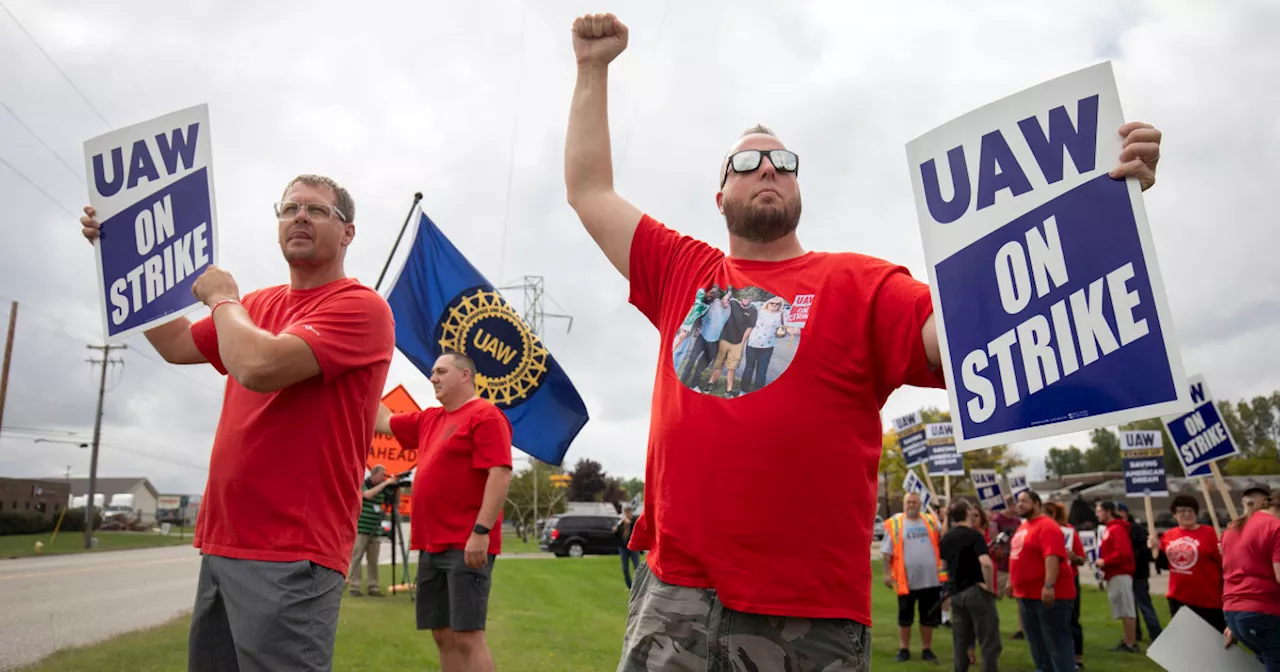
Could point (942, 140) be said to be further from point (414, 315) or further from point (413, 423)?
point (414, 315)

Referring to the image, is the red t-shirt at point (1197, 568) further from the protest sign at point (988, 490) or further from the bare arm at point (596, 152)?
the protest sign at point (988, 490)

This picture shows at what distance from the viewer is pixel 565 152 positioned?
276 centimetres

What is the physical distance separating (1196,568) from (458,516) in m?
8.52

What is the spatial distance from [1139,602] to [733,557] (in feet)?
39.8

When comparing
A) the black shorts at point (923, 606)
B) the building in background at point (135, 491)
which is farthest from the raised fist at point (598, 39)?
the building in background at point (135, 491)

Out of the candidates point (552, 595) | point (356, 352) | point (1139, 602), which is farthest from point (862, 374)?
point (552, 595)

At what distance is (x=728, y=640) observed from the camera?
209 cm

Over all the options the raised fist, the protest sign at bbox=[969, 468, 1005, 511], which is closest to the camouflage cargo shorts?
the raised fist

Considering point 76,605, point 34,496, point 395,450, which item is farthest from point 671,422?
point 34,496

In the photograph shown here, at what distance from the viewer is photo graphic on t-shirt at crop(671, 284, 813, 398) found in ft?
7.27

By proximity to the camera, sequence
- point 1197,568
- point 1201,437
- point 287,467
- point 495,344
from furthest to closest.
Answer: point 1201,437
point 1197,568
point 495,344
point 287,467

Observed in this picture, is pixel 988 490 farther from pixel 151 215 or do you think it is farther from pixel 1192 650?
pixel 151 215

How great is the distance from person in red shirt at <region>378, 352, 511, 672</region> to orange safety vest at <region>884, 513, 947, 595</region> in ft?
20.1

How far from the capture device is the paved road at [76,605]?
23.9 ft
